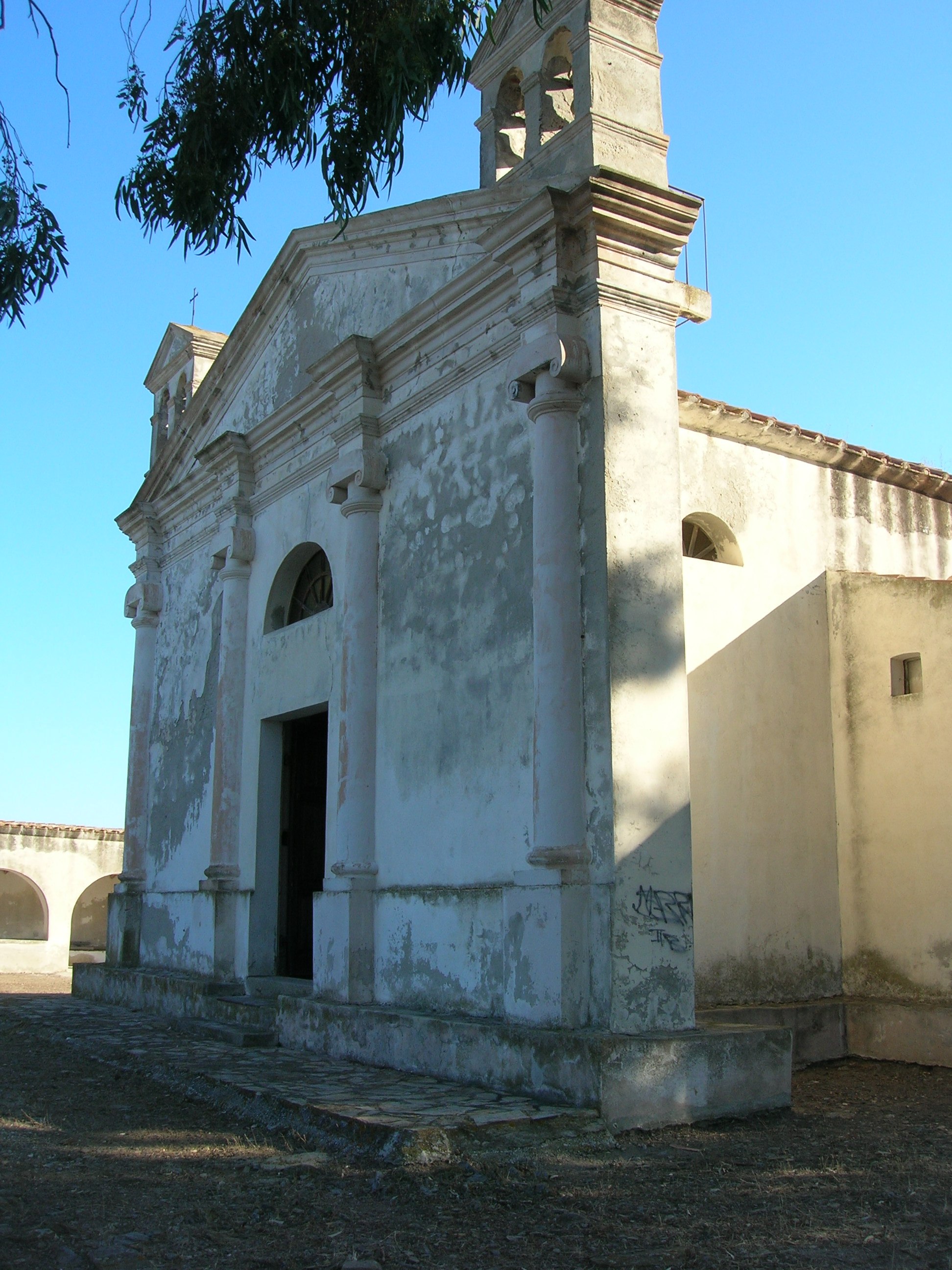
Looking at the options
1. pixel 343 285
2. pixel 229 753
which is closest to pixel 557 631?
pixel 343 285

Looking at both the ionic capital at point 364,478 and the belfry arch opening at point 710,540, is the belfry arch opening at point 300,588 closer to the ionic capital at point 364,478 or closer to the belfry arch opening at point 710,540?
the ionic capital at point 364,478

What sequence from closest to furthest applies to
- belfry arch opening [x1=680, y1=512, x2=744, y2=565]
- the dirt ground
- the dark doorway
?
the dirt ground, belfry arch opening [x1=680, y1=512, x2=744, y2=565], the dark doorway

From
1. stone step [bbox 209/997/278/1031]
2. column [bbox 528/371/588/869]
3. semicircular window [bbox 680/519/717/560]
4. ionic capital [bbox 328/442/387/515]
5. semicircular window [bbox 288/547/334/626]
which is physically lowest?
stone step [bbox 209/997/278/1031]

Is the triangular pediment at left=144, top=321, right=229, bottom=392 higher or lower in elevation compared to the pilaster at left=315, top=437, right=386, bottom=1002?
higher

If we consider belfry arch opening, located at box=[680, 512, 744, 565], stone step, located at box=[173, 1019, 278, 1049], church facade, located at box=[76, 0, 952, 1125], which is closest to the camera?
church facade, located at box=[76, 0, 952, 1125]

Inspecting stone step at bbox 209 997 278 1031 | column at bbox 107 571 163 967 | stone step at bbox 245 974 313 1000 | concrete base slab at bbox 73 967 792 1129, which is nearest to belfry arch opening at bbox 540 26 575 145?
concrete base slab at bbox 73 967 792 1129

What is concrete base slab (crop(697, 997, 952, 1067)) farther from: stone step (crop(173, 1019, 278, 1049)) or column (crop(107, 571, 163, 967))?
column (crop(107, 571, 163, 967))

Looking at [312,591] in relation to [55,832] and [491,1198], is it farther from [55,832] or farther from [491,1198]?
[55,832]

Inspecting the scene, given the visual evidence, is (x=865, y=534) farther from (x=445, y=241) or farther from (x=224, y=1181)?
(x=224, y=1181)

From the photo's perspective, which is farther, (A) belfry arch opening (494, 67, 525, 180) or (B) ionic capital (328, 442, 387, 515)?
(B) ionic capital (328, 442, 387, 515)

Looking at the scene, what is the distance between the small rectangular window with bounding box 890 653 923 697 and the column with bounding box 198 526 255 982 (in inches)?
223

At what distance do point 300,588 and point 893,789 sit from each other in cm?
528

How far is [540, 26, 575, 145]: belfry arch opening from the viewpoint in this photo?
7.71 meters

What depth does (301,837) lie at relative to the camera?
34.3 feet
